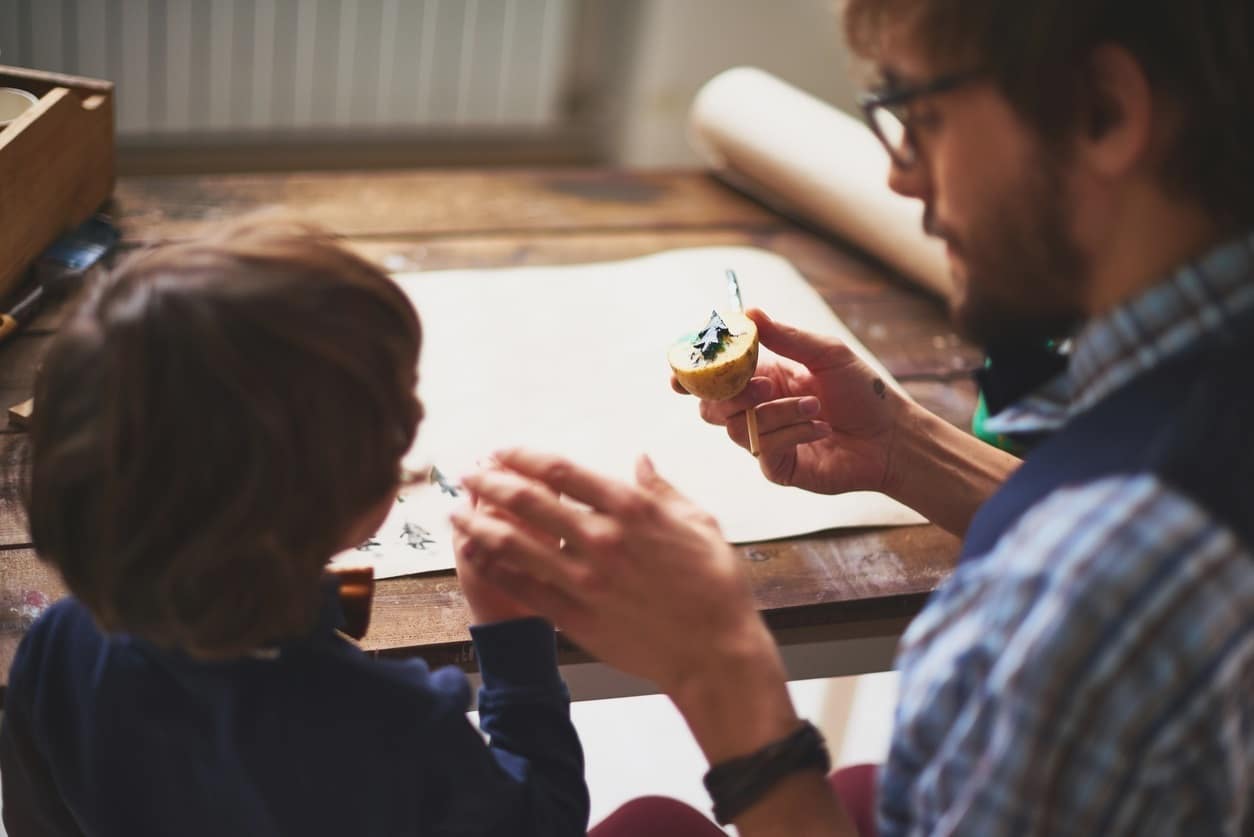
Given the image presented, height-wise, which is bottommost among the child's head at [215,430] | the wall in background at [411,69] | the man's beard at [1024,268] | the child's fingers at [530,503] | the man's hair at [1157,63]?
the wall in background at [411,69]

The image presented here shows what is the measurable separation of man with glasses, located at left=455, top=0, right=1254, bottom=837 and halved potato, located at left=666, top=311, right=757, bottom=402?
0.69ft

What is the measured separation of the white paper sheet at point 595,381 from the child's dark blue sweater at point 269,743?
239 mm

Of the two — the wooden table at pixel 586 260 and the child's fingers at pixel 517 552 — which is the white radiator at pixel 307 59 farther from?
the child's fingers at pixel 517 552

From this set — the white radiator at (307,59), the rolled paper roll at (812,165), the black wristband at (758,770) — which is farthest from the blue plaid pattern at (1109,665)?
the white radiator at (307,59)

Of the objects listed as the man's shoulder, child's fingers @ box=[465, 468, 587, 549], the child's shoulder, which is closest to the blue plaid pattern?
the man's shoulder

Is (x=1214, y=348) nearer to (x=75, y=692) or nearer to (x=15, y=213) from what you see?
(x=75, y=692)

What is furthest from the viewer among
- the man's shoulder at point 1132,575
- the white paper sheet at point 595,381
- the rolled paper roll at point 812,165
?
the rolled paper roll at point 812,165

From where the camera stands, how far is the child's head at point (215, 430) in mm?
646

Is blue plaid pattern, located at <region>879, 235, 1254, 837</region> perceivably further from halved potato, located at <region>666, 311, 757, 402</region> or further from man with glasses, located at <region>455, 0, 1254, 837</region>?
halved potato, located at <region>666, 311, 757, 402</region>

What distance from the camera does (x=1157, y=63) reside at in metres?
0.63

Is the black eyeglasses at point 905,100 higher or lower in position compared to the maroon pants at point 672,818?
higher

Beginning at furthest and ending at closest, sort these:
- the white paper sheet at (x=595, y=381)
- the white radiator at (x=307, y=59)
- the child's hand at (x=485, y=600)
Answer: the white radiator at (x=307, y=59) → the white paper sheet at (x=595, y=381) → the child's hand at (x=485, y=600)

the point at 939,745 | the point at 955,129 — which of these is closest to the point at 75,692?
the point at 939,745

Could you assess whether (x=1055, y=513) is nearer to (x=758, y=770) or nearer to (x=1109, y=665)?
(x=1109, y=665)
